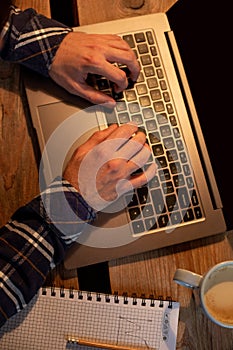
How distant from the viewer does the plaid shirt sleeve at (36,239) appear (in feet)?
2.39

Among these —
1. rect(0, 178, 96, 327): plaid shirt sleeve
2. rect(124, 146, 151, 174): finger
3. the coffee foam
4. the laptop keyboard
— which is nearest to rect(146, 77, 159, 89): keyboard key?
the laptop keyboard

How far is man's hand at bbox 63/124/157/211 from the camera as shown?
2.53 ft

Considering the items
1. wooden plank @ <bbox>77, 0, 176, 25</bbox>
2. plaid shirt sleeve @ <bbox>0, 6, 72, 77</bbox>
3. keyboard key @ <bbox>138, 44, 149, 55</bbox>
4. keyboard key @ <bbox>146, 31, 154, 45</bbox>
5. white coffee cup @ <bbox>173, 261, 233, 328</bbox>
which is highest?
wooden plank @ <bbox>77, 0, 176, 25</bbox>


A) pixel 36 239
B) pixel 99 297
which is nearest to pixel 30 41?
pixel 36 239

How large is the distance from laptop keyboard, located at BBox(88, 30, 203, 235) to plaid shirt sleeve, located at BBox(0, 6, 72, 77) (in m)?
0.09

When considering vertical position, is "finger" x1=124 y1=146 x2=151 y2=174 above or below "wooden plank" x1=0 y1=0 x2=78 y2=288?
below

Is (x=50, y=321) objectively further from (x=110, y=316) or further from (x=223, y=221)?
(x=223, y=221)

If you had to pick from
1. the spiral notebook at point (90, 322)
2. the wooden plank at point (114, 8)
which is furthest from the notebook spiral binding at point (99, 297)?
the wooden plank at point (114, 8)

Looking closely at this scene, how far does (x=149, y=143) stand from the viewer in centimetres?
79

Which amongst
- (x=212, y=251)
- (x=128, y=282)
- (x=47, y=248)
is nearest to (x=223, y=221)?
(x=212, y=251)

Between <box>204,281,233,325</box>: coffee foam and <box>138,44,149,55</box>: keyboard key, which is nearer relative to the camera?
<box>204,281,233,325</box>: coffee foam

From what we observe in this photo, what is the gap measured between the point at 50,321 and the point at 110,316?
0.31 ft

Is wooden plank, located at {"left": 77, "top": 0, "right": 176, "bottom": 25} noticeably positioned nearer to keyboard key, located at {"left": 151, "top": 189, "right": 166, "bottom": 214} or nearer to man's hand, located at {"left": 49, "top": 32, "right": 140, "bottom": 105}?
man's hand, located at {"left": 49, "top": 32, "right": 140, "bottom": 105}

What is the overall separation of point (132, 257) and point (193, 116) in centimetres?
26
